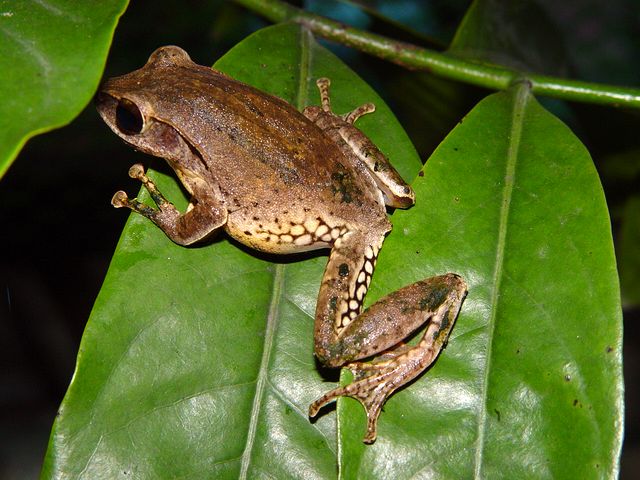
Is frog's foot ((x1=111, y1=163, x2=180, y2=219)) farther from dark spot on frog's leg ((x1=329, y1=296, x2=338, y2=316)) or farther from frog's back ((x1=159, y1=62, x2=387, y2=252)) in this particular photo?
dark spot on frog's leg ((x1=329, y1=296, x2=338, y2=316))

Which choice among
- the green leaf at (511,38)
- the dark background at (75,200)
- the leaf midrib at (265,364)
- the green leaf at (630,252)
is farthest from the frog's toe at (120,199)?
the green leaf at (630,252)

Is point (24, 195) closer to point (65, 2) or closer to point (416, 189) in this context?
point (65, 2)

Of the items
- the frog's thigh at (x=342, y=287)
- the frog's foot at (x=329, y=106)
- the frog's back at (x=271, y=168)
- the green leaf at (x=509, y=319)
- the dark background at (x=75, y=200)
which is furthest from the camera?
the dark background at (x=75, y=200)

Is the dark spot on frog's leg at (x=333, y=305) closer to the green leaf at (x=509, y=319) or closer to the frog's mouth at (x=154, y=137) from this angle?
the green leaf at (x=509, y=319)

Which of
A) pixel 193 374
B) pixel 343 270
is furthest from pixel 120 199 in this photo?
pixel 343 270

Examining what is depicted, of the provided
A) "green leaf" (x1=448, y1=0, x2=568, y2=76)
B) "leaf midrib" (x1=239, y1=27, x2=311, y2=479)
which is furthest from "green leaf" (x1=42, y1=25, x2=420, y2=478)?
"green leaf" (x1=448, y1=0, x2=568, y2=76)

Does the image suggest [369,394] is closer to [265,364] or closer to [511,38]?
[265,364]

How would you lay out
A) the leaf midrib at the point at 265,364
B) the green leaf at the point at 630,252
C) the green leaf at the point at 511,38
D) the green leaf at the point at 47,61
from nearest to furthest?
the green leaf at the point at 47,61
the leaf midrib at the point at 265,364
the green leaf at the point at 511,38
the green leaf at the point at 630,252

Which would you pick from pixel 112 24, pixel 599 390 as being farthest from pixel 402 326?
pixel 112 24
